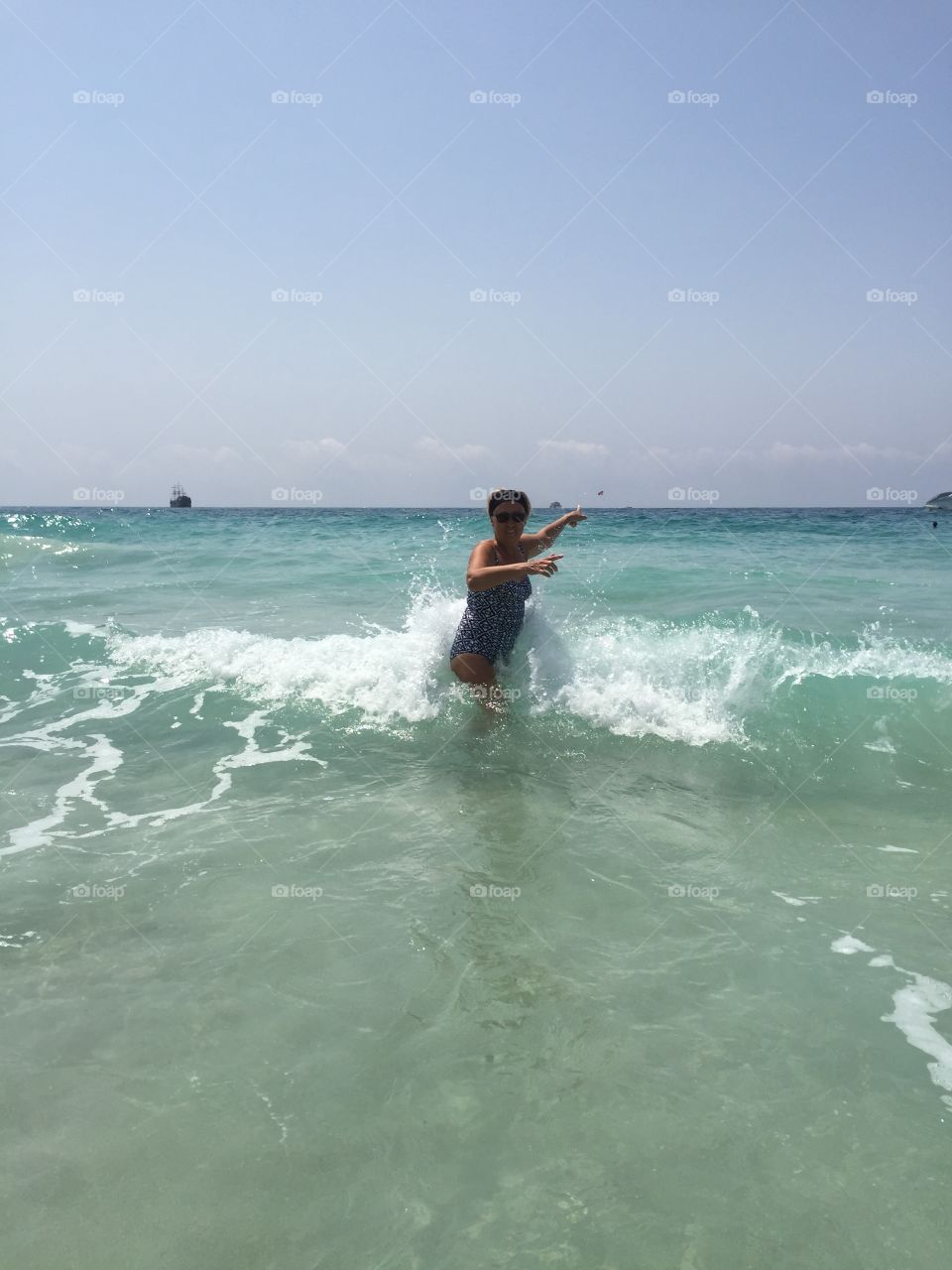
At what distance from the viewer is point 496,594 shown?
8.12 metres

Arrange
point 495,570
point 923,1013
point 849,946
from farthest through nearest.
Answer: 1. point 495,570
2. point 849,946
3. point 923,1013

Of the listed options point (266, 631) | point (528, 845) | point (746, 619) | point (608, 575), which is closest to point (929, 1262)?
point (528, 845)

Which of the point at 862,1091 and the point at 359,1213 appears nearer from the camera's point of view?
the point at 359,1213

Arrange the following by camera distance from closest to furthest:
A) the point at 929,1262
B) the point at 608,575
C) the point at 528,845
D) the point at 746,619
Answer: the point at 929,1262 → the point at 528,845 → the point at 746,619 → the point at 608,575

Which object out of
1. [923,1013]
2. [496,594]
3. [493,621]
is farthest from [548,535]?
[923,1013]

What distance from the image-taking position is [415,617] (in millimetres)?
9898

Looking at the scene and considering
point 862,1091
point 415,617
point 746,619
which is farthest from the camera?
point 746,619

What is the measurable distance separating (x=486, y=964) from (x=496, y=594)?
4671 millimetres

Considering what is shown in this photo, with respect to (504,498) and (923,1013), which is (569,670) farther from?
(923,1013)

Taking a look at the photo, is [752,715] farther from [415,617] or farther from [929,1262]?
[929,1262]

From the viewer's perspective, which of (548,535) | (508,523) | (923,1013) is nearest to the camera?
(923,1013)

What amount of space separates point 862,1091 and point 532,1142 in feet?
4.05

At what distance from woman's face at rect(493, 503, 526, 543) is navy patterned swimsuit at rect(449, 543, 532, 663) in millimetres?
536

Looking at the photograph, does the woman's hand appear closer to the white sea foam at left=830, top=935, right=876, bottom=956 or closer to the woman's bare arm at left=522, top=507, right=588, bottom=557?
the woman's bare arm at left=522, top=507, right=588, bottom=557
